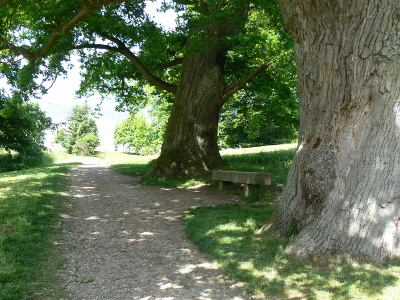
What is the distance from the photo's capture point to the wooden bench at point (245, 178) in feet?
Answer: 28.0

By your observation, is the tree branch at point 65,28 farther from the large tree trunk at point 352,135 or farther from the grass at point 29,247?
the large tree trunk at point 352,135

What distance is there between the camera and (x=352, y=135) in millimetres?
4582

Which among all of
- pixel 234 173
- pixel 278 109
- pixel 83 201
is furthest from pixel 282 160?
pixel 83 201

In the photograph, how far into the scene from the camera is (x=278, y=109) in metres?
17.0

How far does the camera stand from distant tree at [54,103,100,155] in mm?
54781

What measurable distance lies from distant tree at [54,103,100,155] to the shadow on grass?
52260 mm

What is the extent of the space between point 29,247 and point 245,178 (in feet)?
18.1

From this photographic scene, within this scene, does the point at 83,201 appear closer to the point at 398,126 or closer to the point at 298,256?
the point at 298,256

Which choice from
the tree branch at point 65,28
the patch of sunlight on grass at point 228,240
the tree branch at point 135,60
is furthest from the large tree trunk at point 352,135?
the tree branch at point 135,60

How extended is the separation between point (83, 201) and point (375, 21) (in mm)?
7822

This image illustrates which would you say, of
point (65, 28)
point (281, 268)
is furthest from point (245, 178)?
point (65, 28)

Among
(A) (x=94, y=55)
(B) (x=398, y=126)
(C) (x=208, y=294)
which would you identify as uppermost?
(A) (x=94, y=55)

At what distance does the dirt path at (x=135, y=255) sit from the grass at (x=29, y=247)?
8.5 inches

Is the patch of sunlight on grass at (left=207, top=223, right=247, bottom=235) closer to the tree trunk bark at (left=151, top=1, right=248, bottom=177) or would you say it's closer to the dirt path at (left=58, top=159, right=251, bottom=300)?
the dirt path at (left=58, top=159, right=251, bottom=300)
